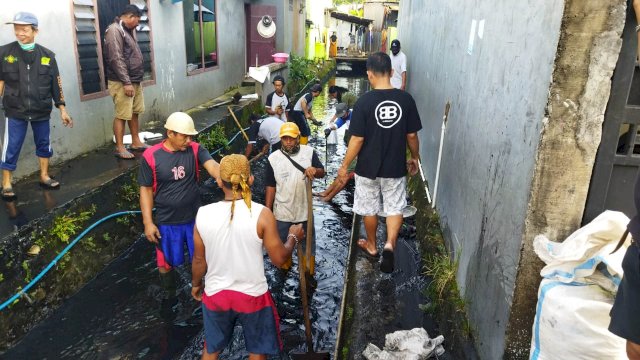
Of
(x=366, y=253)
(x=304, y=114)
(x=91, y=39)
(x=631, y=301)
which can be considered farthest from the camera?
(x=304, y=114)

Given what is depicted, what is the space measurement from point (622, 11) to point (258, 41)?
1549cm

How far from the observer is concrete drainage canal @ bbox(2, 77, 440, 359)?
4414 millimetres

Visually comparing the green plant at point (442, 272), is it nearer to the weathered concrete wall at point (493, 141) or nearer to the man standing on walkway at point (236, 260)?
the weathered concrete wall at point (493, 141)

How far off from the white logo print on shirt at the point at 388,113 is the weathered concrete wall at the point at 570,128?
2.25 m

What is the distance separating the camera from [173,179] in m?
4.57

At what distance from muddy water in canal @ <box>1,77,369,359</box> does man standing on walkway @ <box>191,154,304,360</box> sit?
3.86 ft

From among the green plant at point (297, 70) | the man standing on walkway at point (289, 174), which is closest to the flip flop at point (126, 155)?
the man standing on walkway at point (289, 174)

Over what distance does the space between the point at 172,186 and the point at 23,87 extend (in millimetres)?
2304

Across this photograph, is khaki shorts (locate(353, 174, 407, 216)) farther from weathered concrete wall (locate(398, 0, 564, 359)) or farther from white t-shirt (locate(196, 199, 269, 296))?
white t-shirt (locate(196, 199, 269, 296))

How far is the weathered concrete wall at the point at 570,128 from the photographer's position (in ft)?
8.19

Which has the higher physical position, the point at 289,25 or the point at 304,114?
the point at 289,25

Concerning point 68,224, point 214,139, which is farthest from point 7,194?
point 214,139

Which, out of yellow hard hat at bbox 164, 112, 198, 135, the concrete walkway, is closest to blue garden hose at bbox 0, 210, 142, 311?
the concrete walkway

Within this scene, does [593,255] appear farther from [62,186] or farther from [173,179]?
[62,186]
